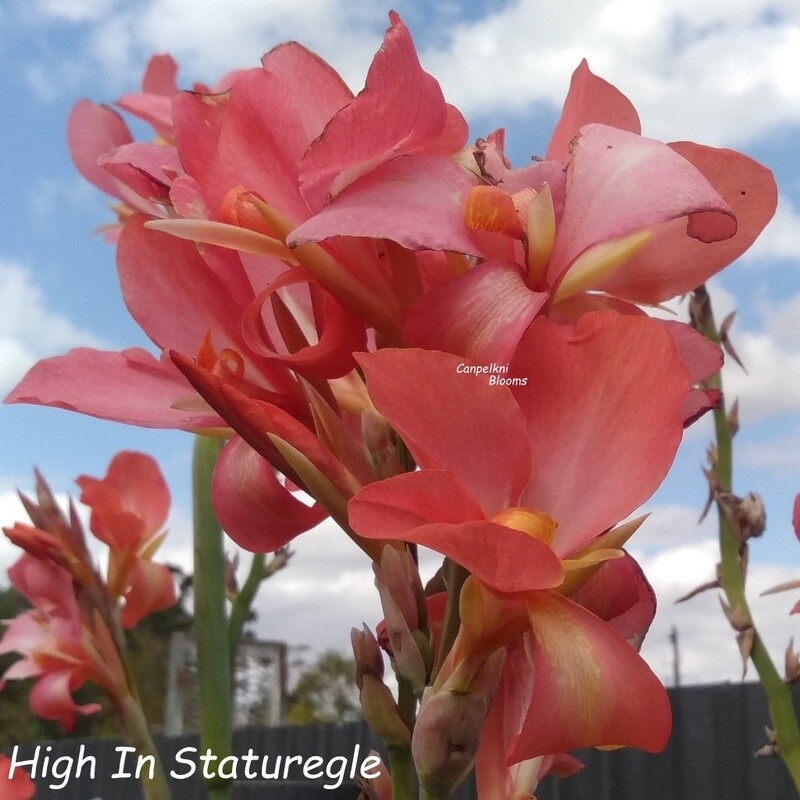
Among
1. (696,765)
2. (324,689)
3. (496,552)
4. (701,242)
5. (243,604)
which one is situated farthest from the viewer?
(324,689)

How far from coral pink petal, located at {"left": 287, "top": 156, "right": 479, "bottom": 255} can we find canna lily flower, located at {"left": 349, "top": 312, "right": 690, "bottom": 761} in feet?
0.13

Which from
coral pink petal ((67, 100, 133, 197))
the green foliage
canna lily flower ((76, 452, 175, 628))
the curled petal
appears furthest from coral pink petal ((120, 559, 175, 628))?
the green foliage

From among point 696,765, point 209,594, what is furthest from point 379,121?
point 696,765

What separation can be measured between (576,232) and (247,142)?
0.44 feet

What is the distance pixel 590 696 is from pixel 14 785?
0.63 m

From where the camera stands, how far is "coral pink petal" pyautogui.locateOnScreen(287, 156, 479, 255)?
0.31m

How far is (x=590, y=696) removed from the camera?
0.98 ft

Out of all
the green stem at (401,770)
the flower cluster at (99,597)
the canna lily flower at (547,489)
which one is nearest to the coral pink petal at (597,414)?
the canna lily flower at (547,489)

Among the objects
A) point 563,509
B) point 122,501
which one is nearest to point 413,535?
point 563,509

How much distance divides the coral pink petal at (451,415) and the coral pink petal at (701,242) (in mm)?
116

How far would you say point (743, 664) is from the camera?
88cm

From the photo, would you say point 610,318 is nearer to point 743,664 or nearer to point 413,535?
point 413,535

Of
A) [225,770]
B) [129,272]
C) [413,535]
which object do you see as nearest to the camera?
[413,535]

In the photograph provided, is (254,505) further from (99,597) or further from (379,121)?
(99,597)
